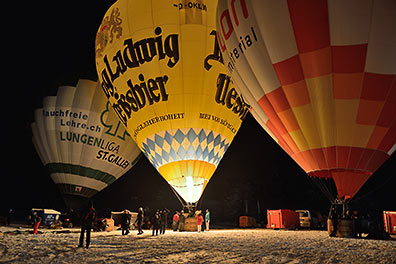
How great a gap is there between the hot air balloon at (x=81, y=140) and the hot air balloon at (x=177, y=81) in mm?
4303

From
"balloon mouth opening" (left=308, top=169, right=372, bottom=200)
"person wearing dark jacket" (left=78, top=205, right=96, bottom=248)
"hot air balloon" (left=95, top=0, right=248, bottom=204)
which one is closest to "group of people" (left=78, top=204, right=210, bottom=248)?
"person wearing dark jacket" (left=78, top=205, right=96, bottom=248)

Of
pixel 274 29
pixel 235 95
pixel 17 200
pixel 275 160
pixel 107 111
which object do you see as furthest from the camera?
pixel 275 160

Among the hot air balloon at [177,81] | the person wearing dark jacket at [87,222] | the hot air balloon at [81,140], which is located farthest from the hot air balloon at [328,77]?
the hot air balloon at [81,140]

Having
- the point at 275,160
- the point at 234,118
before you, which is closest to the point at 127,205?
the point at 275,160

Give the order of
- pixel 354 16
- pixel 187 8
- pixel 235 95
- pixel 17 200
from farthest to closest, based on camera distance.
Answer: pixel 17 200
pixel 235 95
pixel 187 8
pixel 354 16

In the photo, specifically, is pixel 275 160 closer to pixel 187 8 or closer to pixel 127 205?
pixel 127 205

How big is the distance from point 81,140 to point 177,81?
7058mm

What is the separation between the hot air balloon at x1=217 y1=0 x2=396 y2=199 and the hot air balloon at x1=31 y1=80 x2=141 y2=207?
33.4 ft

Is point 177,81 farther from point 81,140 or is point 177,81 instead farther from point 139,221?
point 81,140

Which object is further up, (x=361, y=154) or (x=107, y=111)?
(x=107, y=111)

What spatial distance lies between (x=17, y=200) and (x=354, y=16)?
35.9 m

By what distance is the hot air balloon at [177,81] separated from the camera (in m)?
12.1

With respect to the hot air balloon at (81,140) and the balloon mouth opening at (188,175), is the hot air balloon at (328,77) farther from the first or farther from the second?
the hot air balloon at (81,140)

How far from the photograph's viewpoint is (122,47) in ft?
41.3
